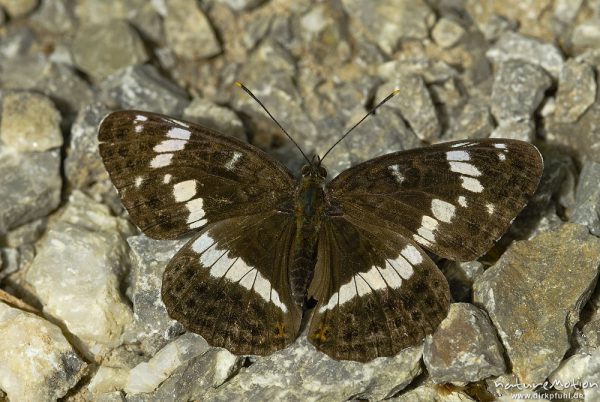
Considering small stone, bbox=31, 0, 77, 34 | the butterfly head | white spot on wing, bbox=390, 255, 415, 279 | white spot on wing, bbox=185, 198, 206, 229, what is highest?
small stone, bbox=31, 0, 77, 34

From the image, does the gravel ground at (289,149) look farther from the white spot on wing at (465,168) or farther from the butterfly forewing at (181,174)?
the white spot on wing at (465,168)

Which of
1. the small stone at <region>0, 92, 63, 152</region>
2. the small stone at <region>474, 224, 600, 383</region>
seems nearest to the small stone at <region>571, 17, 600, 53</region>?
the small stone at <region>474, 224, 600, 383</region>

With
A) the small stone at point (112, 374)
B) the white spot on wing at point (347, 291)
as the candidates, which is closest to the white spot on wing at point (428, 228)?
the white spot on wing at point (347, 291)

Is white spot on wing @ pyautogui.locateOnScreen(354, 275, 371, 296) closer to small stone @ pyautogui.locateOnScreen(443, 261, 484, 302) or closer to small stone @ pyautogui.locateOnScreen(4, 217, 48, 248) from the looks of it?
small stone @ pyautogui.locateOnScreen(443, 261, 484, 302)

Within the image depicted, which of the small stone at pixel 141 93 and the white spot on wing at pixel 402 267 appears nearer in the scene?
the white spot on wing at pixel 402 267

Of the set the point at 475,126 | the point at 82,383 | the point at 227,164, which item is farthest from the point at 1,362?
the point at 475,126
